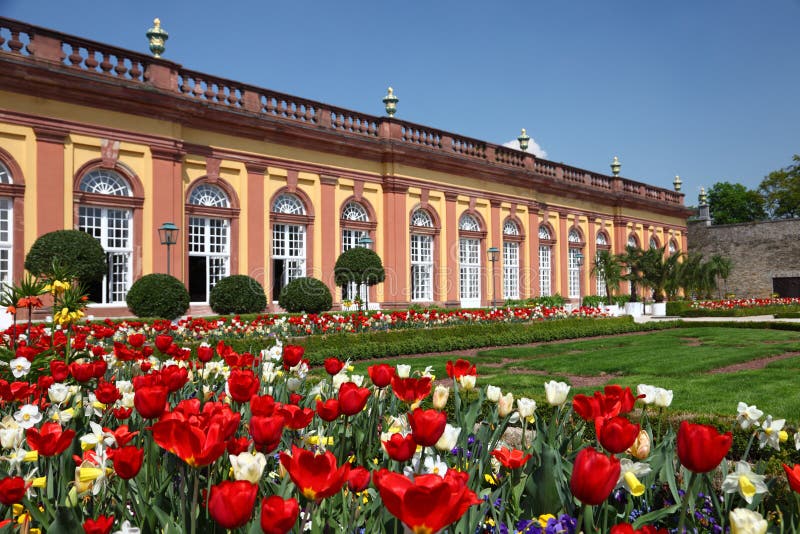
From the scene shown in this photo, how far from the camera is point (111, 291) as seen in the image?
15.9m

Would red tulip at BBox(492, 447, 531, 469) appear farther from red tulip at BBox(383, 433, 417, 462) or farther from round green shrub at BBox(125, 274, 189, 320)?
round green shrub at BBox(125, 274, 189, 320)

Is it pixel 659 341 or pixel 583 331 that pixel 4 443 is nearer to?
pixel 659 341

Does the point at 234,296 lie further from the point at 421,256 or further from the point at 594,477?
the point at 594,477

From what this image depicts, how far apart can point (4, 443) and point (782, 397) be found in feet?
22.2

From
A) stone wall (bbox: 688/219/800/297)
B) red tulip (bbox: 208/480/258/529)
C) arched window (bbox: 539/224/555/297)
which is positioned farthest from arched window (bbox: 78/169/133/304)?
stone wall (bbox: 688/219/800/297)

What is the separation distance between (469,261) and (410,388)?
76.0ft

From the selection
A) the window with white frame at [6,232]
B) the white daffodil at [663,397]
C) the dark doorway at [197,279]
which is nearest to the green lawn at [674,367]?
the white daffodil at [663,397]

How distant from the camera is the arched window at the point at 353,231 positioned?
68.3 ft

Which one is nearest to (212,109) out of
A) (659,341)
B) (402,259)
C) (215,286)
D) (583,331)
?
(215,286)

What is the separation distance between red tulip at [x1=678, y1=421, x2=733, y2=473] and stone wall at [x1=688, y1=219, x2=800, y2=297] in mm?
43412

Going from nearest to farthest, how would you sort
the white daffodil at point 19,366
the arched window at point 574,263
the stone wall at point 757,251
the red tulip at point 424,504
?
the red tulip at point 424,504
the white daffodil at point 19,366
the arched window at point 574,263
the stone wall at point 757,251

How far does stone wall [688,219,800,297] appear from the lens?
128 feet

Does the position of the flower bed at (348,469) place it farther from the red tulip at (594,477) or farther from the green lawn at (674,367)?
the green lawn at (674,367)

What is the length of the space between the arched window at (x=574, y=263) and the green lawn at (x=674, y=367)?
1573cm
